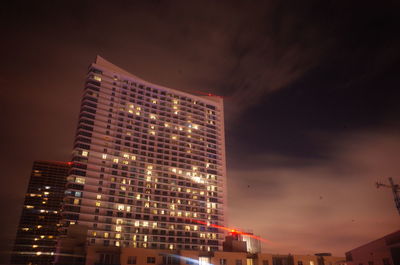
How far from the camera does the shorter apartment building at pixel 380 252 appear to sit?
2854 inches

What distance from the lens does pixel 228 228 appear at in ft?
554

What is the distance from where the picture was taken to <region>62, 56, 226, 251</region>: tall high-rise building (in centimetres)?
13775

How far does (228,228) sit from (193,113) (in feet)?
221

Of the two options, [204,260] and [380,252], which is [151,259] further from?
[380,252]

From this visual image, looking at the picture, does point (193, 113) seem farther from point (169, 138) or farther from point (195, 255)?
point (195, 255)

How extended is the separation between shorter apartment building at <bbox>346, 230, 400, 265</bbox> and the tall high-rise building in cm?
8119

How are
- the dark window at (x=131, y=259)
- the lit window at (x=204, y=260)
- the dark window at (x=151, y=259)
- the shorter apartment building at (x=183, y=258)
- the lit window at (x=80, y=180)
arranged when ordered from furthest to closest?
the lit window at (x=80, y=180), the lit window at (x=204, y=260), the dark window at (x=151, y=259), the shorter apartment building at (x=183, y=258), the dark window at (x=131, y=259)

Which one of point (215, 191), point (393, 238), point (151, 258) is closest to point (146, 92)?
point (215, 191)

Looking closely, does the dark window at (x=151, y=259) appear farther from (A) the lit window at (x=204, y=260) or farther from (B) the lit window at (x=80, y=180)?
(B) the lit window at (x=80, y=180)

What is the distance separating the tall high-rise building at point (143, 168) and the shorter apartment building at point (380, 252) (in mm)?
81185

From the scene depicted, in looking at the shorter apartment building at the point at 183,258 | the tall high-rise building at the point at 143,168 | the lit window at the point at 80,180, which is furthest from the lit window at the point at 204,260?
the lit window at the point at 80,180

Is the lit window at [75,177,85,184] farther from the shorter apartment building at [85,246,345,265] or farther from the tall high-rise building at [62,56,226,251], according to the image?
the shorter apartment building at [85,246,345,265]

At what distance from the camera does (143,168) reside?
156 metres

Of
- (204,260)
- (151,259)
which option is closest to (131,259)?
(151,259)
